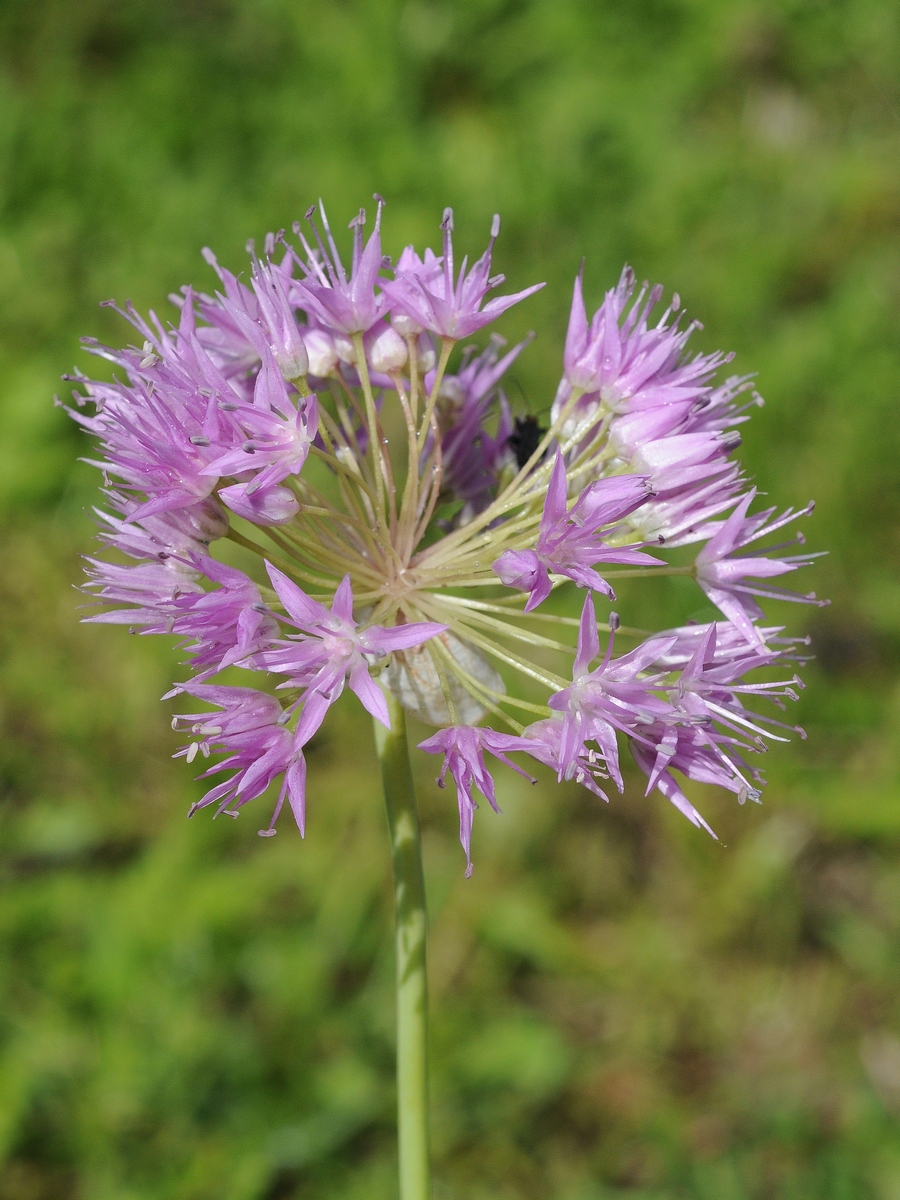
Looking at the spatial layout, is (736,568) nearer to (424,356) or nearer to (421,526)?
(421,526)

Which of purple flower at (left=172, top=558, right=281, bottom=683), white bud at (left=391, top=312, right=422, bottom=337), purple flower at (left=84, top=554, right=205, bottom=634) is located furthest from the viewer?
white bud at (left=391, top=312, right=422, bottom=337)

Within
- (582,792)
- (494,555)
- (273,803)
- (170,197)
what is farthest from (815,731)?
(170,197)

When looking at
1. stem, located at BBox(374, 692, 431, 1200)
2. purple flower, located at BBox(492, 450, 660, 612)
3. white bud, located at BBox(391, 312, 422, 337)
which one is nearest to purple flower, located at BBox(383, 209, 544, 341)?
white bud, located at BBox(391, 312, 422, 337)

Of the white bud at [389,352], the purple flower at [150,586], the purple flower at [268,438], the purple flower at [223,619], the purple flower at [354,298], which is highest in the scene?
the purple flower at [354,298]

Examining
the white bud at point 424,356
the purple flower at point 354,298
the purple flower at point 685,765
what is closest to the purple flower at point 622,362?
the white bud at point 424,356

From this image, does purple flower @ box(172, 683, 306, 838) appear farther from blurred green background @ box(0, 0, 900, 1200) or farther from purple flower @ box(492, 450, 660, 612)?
blurred green background @ box(0, 0, 900, 1200)

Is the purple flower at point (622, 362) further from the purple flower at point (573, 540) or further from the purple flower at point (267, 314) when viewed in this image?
the purple flower at point (267, 314)
